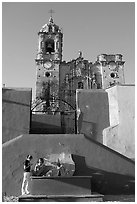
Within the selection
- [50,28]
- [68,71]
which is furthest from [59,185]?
[50,28]

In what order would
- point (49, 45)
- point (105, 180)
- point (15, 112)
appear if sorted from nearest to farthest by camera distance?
1. point (105, 180)
2. point (15, 112)
3. point (49, 45)

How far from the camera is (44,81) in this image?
28.9 meters

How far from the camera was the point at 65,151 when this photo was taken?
905 centimetres

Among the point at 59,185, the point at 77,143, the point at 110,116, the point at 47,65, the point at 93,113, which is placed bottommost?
the point at 59,185

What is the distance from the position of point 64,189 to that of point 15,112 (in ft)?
16.4

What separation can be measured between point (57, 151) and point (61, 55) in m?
22.8

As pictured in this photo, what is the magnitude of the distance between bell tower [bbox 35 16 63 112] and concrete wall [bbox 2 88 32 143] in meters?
15.1

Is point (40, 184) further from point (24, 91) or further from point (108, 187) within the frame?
point (24, 91)

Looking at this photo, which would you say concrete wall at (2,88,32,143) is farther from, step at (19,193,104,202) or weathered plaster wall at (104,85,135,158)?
step at (19,193,104,202)

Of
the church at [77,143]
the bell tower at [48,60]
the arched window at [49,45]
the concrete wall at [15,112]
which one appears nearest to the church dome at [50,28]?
the bell tower at [48,60]

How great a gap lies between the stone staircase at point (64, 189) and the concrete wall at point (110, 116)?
156 inches

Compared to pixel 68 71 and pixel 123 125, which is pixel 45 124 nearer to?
pixel 123 125

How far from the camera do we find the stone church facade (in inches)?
1138

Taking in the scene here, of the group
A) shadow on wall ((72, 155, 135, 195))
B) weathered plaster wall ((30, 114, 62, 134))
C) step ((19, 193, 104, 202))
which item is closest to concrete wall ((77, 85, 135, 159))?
weathered plaster wall ((30, 114, 62, 134))
